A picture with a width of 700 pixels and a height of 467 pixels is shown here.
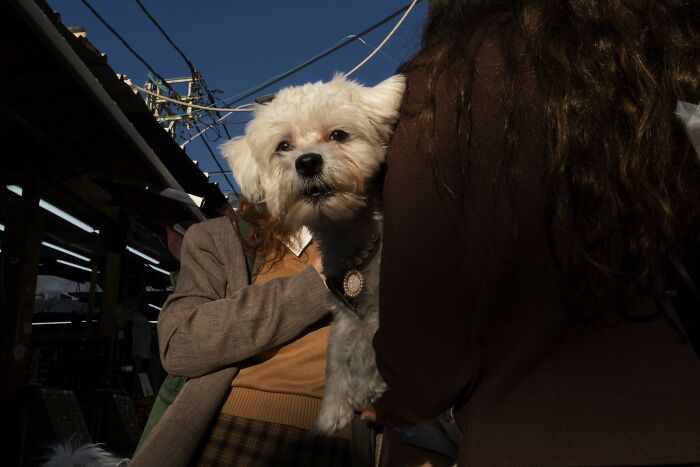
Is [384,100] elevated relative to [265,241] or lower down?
elevated

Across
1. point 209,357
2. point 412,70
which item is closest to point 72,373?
point 209,357

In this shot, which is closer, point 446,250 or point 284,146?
point 446,250

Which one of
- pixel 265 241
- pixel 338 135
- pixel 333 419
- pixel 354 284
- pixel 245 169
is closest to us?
pixel 354 284

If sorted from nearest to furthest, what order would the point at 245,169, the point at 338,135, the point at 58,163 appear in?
1. the point at 338,135
2. the point at 245,169
3. the point at 58,163

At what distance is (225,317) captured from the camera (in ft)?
6.23

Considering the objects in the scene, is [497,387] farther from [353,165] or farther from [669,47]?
[353,165]

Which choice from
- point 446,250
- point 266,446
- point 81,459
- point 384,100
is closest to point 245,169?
point 384,100

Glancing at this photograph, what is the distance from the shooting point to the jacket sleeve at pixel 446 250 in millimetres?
867

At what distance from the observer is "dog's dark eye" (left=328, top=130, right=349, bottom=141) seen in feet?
6.64

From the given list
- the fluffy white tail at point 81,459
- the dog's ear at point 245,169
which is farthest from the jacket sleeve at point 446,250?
the fluffy white tail at point 81,459

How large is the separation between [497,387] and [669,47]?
1.80 feet

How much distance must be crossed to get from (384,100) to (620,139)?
42.3 inches

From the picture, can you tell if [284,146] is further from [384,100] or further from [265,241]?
[384,100]

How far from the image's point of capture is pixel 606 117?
884mm
